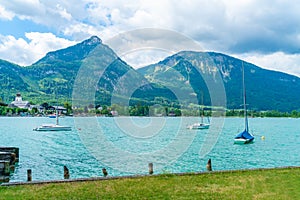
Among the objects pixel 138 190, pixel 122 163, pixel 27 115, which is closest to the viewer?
pixel 138 190

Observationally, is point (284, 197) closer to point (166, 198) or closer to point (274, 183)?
point (274, 183)

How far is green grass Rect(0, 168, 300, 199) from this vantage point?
38.5 feet

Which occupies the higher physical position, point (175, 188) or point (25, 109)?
point (25, 109)

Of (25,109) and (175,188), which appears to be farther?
(25,109)

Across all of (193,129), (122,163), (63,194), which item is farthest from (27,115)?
(63,194)

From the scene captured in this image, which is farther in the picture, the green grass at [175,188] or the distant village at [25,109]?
the distant village at [25,109]

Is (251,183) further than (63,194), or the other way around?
(251,183)

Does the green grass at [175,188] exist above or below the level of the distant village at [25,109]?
below

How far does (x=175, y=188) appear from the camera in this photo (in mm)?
12906

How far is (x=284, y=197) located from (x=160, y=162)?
21.3m

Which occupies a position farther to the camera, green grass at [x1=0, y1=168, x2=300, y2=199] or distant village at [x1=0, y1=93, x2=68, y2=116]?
distant village at [x1=0, y1=93, x2=68, y2=116]

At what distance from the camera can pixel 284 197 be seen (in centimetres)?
1157

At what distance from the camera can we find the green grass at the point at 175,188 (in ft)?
38.5

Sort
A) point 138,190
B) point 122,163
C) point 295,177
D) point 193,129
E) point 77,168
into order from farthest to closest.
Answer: point 193,129, point 122,163, point 77,168, point 295,177, point 138,190
